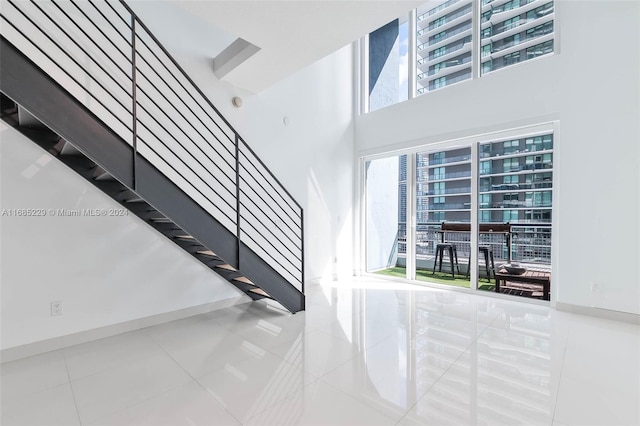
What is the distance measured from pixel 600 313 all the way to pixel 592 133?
2157mm

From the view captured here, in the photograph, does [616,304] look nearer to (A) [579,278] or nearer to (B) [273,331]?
(A) [579,278]

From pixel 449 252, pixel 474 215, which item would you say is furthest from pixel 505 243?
pixel 449 252

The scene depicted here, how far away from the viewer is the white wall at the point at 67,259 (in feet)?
8.55

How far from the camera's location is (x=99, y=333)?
120 inches

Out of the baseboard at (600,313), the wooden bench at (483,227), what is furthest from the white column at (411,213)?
the baseboard at (600,313)

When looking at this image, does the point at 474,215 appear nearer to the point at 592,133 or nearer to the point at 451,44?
the point at 592,133

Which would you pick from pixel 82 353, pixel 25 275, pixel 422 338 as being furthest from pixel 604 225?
pixel 25 275

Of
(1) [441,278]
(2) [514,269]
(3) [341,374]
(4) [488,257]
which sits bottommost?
(3) [341,374]

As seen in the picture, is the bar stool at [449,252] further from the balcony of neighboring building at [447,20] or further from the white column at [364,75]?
the balcony of neighboring building at [447,20]

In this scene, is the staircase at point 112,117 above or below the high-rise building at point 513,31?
below

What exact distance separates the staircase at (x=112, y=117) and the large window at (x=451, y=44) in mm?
3408

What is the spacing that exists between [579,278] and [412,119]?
3.27 metres

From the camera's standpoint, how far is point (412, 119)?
17.2 ft

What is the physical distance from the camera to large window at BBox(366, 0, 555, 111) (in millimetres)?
4309
